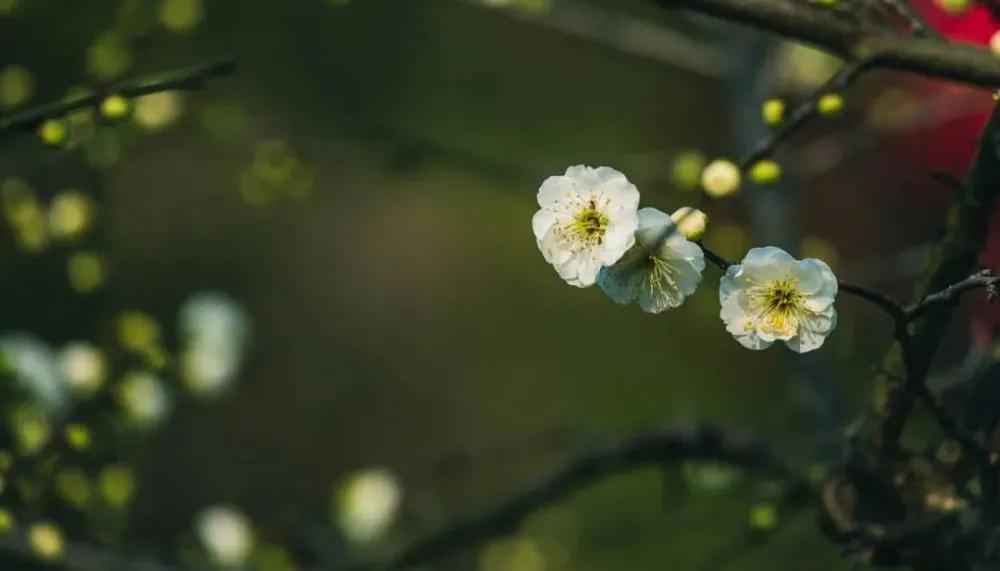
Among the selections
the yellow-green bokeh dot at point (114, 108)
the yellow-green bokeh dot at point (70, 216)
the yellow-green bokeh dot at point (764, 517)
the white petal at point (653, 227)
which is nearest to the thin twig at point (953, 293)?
the white petal at point (653, 227)

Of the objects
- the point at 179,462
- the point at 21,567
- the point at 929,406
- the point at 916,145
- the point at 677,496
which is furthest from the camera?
the point at 179,462

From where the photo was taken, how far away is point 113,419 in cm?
90

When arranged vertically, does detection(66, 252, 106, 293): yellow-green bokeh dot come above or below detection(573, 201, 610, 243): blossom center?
above

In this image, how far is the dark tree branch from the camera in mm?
516

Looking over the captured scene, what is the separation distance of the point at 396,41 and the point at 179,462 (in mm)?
1057

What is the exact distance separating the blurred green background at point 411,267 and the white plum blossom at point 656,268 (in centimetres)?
127

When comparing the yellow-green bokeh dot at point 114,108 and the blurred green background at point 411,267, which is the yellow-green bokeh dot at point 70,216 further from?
the blurred green background at point 411,267

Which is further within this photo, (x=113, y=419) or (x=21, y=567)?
(x=21, y=567)

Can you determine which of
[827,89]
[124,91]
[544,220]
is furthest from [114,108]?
[827,89]

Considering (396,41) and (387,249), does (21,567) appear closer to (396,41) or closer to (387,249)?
(387,249)

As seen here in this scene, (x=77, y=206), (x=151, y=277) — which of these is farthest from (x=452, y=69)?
(x=77, y=206)

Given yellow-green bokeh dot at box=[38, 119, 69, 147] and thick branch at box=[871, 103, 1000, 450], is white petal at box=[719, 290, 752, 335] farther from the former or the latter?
yellow-green bokeh dot at box=[38, 119, 69, 147]

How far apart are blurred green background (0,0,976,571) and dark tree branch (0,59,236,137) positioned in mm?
1177

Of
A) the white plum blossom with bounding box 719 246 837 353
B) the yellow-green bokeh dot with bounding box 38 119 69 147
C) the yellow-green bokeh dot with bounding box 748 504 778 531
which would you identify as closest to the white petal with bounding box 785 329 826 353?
the white plum blossom with bounding box 719 246 837 353
